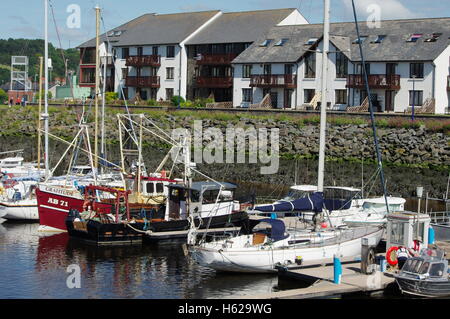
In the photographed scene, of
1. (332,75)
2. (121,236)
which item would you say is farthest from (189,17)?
(121,236)

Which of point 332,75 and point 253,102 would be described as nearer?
point 332,75

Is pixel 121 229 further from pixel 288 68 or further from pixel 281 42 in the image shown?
pixel 281 42

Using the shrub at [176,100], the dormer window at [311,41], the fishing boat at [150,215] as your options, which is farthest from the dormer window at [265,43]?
the fishing boat at [150,215]

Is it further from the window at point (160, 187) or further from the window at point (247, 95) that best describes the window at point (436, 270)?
the window at point (247, 95)

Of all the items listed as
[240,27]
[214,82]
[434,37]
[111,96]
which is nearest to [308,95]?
[434,37]

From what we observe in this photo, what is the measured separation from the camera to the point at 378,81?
7612 cm

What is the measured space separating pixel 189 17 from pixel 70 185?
196ft

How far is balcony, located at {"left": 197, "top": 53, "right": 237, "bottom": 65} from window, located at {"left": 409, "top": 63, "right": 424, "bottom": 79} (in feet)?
81.8

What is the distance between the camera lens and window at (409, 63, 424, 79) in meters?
73.9

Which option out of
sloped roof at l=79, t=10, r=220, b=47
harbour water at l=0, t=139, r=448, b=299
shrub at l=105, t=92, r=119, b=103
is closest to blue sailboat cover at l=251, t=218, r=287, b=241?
harbour water at l=0, t=139, r=448, b=299

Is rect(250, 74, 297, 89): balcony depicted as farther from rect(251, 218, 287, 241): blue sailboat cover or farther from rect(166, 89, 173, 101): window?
rect(251, 218, 287, 241): blue sailboat cover

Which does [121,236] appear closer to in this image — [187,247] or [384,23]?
[187,247]

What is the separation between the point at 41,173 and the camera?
55781 millimetres
